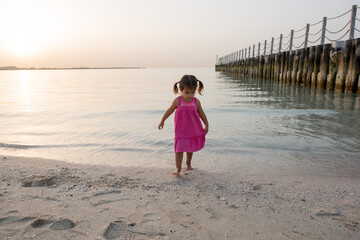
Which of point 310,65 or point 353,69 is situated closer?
point 353,69

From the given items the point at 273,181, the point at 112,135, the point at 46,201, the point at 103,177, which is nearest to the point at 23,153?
the point at 112,135

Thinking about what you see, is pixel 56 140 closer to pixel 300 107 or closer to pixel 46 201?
pixel 46 201

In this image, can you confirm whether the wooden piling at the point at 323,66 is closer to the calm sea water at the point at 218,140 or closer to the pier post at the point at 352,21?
the pier post at the point at 352,21

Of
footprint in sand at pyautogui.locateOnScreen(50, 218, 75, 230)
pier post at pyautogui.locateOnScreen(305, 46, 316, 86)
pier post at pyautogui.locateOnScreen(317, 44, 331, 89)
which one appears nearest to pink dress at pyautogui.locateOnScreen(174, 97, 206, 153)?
footprint in sand at pyautogui.locateOnScreen(50, 218, 75, 230)

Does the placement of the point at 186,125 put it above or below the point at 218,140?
above

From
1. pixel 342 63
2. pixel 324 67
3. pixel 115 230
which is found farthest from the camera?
pixel 324 67

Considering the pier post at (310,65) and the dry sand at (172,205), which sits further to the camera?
the pier post at (310,65)

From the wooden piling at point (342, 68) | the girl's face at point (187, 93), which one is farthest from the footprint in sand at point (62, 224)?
the wooden piling at point (342, 68)

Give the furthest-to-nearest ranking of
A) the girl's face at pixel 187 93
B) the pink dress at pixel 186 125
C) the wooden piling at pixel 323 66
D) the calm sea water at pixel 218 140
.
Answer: the wooden piling at pixel 323 66 → the calm sea water at pixel 218 140 → the pink dress at pixel 186 125 → the girl's face at pixel 187 93

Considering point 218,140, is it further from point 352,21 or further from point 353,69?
point 352,21

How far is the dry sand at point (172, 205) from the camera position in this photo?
5.86 feet

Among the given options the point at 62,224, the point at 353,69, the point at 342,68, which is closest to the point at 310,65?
the point at 342,68

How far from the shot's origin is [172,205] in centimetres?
218

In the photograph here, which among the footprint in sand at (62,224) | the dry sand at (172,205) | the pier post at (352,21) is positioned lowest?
the dry sand at (172,205)
